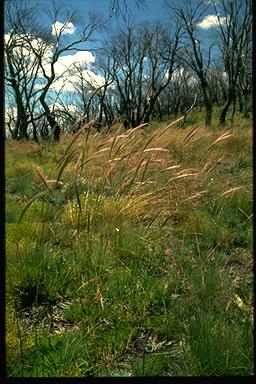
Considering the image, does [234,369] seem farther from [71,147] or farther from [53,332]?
[71,147]

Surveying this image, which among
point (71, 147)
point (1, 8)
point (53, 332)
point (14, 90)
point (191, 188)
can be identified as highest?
point (14, 90)

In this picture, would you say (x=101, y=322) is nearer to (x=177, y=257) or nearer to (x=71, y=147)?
(x=177, y=257)

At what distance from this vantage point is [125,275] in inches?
90.6

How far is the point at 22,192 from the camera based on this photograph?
5410 mm

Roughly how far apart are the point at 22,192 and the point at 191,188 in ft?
9.00

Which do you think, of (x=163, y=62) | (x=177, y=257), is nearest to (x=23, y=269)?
(x=177, y=257)

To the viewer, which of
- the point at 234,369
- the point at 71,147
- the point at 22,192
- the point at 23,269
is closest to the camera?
the point at 234,369

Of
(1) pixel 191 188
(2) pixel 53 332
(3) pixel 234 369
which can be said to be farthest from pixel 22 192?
(3) pixel 234 369
